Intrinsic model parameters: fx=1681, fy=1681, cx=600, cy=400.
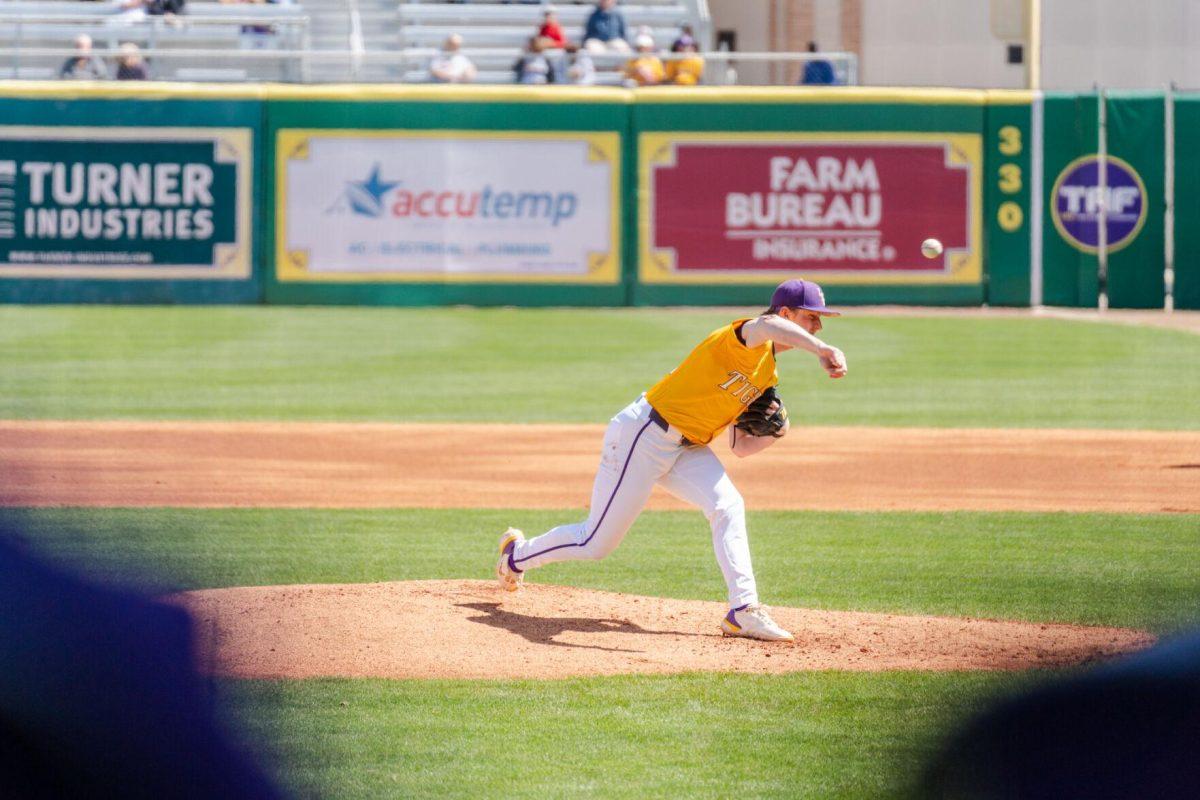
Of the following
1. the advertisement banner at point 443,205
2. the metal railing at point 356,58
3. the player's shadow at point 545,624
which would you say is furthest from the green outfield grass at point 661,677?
the metal railing at point 356,58

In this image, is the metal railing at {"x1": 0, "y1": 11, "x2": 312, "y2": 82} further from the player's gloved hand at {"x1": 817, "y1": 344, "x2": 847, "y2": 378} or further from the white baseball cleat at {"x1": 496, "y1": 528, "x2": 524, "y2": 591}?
the player's gloved hand at {"x1": 817, "y1": 344, "x2": 847, "y2": 378}

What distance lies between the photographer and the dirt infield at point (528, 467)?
35.2 ft

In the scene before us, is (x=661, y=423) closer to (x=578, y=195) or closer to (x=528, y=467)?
(x=528, y=467)

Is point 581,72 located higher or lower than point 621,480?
higher

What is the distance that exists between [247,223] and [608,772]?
61.4 ft

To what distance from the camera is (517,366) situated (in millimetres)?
17953

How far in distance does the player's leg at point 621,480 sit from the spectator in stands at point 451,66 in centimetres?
1729

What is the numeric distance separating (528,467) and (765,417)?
18.5 ft

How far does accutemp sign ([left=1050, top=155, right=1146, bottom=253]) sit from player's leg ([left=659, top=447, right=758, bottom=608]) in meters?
17.8

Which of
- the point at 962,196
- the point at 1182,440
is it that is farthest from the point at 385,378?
the point at 962,196

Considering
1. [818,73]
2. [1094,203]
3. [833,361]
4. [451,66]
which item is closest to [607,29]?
[451,66]

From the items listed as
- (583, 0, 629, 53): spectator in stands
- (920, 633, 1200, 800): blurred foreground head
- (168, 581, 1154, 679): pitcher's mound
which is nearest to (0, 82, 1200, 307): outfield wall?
(583, 0, 629, 53): spectator in stands

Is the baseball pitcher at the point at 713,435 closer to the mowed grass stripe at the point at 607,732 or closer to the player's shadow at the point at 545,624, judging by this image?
the player's shadow at the point at 545,624

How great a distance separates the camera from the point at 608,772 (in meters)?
4.76
